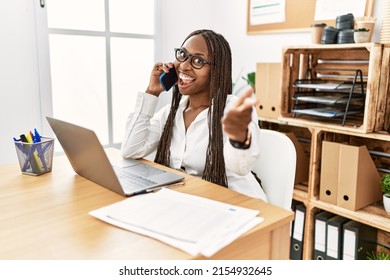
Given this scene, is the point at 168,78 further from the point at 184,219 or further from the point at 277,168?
the point at 184,219

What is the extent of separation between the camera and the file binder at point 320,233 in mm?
1971

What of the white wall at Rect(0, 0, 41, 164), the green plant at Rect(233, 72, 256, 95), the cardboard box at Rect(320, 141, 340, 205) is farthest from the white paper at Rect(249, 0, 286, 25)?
the white wall at Rect(0, 0, 41, 164)

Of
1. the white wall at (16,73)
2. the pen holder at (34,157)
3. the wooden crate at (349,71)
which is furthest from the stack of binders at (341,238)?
the white wall at (16,73)

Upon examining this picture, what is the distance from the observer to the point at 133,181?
3.55 ft

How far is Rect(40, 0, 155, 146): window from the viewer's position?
2.35 meters

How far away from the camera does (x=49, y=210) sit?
2.91 feet

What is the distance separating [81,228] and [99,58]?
1926 millimetres

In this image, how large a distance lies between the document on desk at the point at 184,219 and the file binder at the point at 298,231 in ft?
4.24

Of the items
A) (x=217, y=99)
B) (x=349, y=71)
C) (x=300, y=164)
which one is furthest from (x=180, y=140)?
(x=349, y=71)

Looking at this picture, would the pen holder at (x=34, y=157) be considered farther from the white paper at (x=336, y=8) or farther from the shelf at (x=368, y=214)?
the white paper at (x=336, y=8)
